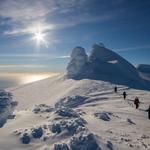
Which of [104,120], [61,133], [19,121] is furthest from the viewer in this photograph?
[104,120]

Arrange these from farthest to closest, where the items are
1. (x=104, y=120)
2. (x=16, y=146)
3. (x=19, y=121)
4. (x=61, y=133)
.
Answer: (x=104, y=120) → (x=19, y=121) → (x=61, y=133) → (x=16, y=146)

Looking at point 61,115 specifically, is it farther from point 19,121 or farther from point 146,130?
point 146,130

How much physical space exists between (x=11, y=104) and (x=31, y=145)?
54.1 meters

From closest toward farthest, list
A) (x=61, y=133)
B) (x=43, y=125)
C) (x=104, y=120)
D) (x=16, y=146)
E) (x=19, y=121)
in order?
(x=16, y=146) < (x=61, y=133) < (x=43, y=125) < (x=19, y=121) < (x=104, y=120)

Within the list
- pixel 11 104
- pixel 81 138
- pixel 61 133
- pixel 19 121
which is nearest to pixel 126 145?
pixel 81 138

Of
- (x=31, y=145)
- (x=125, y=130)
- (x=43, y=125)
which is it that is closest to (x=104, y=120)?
(x=125, y=130)

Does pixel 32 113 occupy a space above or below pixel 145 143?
above

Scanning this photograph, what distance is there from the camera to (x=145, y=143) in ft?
316

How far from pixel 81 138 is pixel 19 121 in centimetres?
3481

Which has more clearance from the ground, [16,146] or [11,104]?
[11,104]

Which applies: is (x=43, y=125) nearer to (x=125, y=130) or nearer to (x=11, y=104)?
(x=125, y=130)

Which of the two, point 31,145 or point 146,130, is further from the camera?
point 146,130

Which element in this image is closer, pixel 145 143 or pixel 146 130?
pixel 145 143

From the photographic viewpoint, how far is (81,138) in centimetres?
9175
